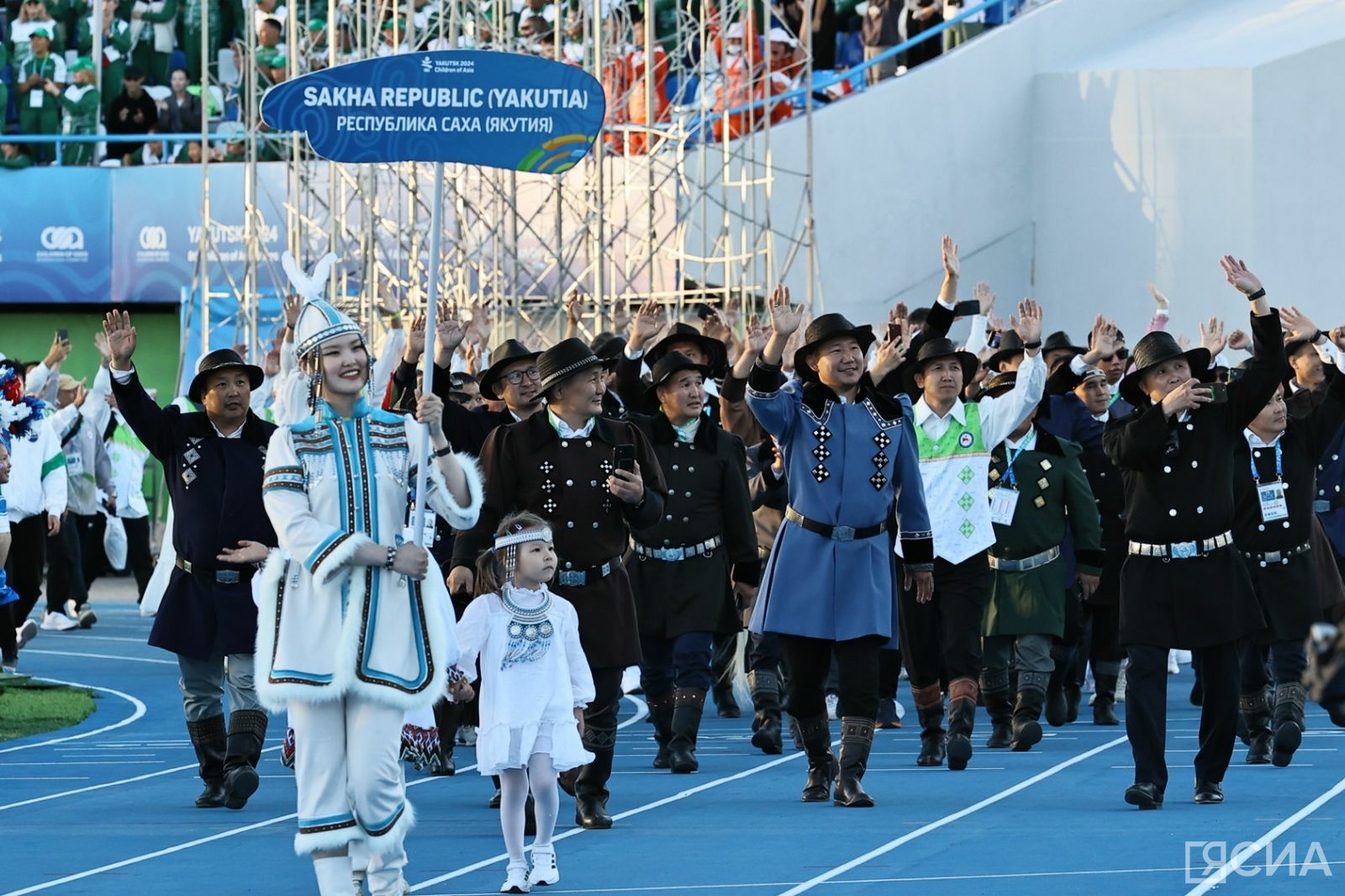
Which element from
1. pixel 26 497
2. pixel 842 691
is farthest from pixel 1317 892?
pixel 26 497

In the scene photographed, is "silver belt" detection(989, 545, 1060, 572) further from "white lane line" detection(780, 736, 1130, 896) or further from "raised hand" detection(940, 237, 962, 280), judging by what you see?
"raised hand" detection(940, 237, 962, 280)

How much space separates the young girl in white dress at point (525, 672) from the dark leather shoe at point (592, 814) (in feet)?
1.68

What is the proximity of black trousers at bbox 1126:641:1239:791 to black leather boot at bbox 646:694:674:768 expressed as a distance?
233 cm

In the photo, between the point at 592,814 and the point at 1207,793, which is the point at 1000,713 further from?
the point at 592,814

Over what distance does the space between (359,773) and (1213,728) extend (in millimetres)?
3732

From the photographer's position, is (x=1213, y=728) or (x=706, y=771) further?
(x=706, y=771)

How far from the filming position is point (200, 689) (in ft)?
34.3

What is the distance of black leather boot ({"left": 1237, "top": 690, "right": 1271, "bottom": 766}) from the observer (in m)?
11.2

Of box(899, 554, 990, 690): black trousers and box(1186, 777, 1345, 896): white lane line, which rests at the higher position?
box(899, 554, 990, 690): black trousers

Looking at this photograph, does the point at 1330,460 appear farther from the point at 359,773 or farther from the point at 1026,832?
the point at 359,773

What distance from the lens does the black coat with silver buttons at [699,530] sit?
37.5ft

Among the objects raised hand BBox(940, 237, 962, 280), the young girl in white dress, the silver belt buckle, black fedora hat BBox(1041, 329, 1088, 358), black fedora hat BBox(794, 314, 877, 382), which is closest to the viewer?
the young girl in white dress

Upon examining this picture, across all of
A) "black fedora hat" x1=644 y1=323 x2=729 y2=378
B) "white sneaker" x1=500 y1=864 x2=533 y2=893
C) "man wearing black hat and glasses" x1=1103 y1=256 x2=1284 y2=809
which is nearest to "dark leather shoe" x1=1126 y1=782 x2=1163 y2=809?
"man wearing black hat and glasses" x1=1103 y1=256 x2=1284 y2=809

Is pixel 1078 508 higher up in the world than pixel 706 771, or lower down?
higher up
